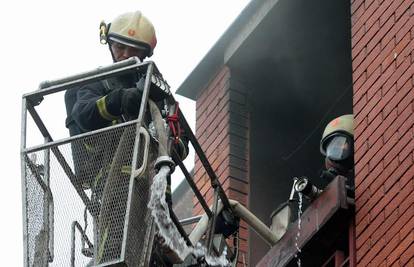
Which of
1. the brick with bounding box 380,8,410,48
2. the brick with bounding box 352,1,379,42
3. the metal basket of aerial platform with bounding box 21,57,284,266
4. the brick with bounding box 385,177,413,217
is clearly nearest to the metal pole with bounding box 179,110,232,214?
the metal basket of aerial platform with bounding box 21,57,284,266

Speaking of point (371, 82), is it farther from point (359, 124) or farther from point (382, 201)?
point (382, 201)

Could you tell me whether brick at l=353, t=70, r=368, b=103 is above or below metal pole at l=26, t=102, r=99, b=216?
above

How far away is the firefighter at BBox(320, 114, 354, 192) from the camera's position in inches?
533

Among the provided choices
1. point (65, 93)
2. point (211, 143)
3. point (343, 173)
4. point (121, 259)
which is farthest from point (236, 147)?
point (121, 259)

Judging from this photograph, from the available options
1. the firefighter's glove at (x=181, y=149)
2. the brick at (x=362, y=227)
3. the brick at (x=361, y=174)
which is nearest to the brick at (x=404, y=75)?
the brick at (x=361, y=174)

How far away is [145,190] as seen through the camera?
35.1ft

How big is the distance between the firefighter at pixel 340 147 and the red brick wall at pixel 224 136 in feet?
3.32

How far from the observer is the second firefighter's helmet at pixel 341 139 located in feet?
44.6

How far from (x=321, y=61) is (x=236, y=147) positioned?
3.93 ft

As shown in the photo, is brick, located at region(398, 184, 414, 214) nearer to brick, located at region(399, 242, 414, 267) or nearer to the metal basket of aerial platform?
brick, located at region(399, 242, 414, 267)

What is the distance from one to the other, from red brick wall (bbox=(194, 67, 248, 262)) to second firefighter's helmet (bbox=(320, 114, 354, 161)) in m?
1.02

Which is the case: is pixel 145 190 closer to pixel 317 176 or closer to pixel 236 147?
pixel 236 147

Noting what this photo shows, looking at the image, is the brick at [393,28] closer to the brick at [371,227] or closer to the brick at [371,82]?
the brick at [371,82]

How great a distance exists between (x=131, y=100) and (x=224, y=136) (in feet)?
12.5
